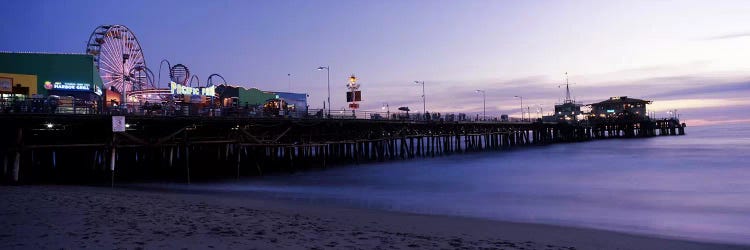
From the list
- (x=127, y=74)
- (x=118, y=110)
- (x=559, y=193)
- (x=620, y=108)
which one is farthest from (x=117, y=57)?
(x=620, y=108)

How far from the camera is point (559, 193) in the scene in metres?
23.0

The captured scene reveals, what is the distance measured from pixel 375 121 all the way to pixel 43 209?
93.1 ft

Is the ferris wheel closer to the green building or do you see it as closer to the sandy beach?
the green building

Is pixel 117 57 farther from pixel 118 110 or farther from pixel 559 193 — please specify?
pixel 559 193

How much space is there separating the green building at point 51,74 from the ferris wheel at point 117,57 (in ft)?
7.10

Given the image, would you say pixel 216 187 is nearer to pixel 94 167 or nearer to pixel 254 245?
pixel 94 167

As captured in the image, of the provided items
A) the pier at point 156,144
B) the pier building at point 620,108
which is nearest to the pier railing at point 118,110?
the pier at point 156,144

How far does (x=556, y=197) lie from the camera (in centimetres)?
2156

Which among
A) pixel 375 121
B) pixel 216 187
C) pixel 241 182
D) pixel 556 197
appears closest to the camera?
pixel 556 197

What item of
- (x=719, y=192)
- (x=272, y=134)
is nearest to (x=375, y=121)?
(x=272, y=134)

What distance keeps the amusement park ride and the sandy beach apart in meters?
27.5

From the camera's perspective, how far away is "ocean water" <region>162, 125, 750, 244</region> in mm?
15461

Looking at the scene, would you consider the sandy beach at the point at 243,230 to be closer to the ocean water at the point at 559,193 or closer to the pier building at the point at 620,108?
the ocean water at the point at 559,193

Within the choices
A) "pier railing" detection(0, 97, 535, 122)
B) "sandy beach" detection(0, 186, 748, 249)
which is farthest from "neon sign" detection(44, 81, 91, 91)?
"sandy beach" detection(0, 186, 748, 249)
